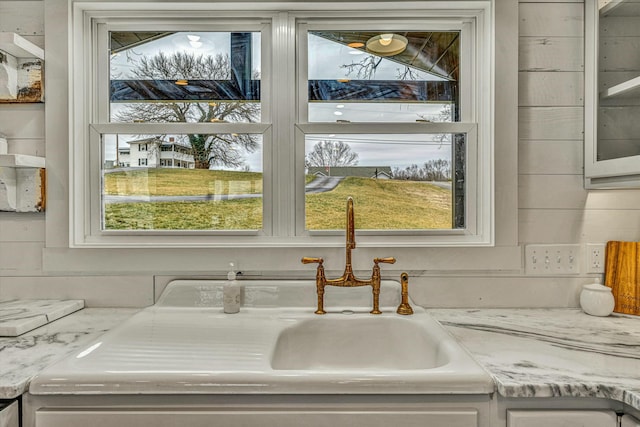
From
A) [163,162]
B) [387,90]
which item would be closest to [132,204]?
[163,162]

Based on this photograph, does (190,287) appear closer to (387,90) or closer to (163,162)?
(163,162)

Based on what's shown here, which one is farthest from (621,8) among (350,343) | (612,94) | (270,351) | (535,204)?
(270,351)

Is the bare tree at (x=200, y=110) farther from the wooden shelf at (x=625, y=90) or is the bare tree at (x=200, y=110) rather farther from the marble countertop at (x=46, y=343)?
the wooden shelf at (x=625, y=90)

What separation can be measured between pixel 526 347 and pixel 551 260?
59 centimetres

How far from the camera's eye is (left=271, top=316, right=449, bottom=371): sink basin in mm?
1349

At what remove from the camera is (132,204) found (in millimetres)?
1630

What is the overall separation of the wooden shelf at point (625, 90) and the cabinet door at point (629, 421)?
98 cm

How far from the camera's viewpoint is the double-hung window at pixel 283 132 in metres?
1.60

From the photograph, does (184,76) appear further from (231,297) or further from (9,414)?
(9,414)

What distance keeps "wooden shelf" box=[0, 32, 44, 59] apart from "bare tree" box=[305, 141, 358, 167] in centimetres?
108

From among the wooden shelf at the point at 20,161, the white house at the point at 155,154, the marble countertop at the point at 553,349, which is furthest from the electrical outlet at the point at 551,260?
the wooden shelf at the point at 20,161

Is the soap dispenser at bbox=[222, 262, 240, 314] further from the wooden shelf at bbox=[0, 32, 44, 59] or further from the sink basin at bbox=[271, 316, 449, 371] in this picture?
the wooden shelf at bbox=[0, 32, 44, 59]

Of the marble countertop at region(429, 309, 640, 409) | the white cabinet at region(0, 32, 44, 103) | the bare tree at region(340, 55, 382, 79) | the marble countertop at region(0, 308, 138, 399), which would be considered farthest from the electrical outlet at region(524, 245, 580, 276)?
the white cabinet at region(0, 32, 44, 103)

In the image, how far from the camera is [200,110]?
163cm
